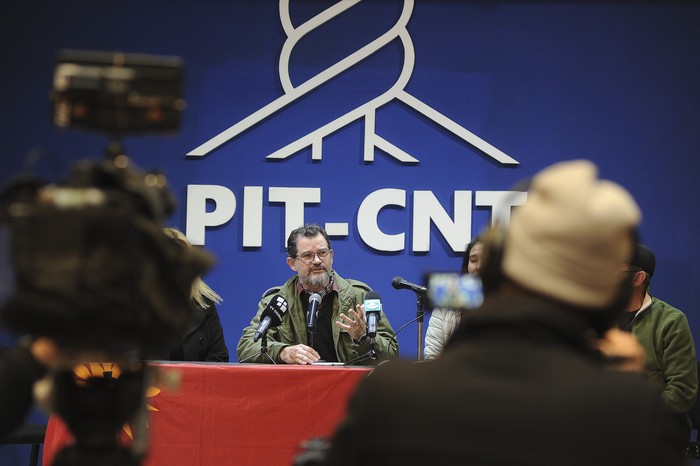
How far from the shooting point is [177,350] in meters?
5.04

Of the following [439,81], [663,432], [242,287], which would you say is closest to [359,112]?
[439,81]

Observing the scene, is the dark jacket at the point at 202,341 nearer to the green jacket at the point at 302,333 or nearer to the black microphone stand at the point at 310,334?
the green jacket at the point at 302,333

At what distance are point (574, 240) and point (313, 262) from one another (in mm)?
3794

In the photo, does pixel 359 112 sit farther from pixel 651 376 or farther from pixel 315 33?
pixel 651 376

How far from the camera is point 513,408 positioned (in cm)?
145

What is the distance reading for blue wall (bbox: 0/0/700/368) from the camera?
6.72m

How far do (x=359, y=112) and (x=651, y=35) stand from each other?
217 cm

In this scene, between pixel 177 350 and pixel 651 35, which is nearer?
pixel 177 350

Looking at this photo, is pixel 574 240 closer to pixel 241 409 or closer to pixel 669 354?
pixel 241 409

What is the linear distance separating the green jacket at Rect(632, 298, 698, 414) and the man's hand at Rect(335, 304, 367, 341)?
135 centimetres

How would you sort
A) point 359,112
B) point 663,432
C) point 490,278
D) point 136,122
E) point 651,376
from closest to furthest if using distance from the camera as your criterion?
1. point 663,432
2. point 490,278
3. point 136,122
4. point 651,376
5. point 359,112

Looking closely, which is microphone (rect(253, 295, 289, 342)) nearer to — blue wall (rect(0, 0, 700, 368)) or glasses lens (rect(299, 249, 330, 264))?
glasses lens (rect(299, 249, 330, 264))

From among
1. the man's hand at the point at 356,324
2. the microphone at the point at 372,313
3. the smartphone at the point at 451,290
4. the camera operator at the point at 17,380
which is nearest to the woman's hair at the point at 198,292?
the man's hand at the point at 356,324

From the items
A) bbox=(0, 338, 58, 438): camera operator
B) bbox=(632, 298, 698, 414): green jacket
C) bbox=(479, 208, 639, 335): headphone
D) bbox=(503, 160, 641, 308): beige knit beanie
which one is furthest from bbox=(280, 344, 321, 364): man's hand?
bbox=(503, 160, 641, 308): beige knit beanie
